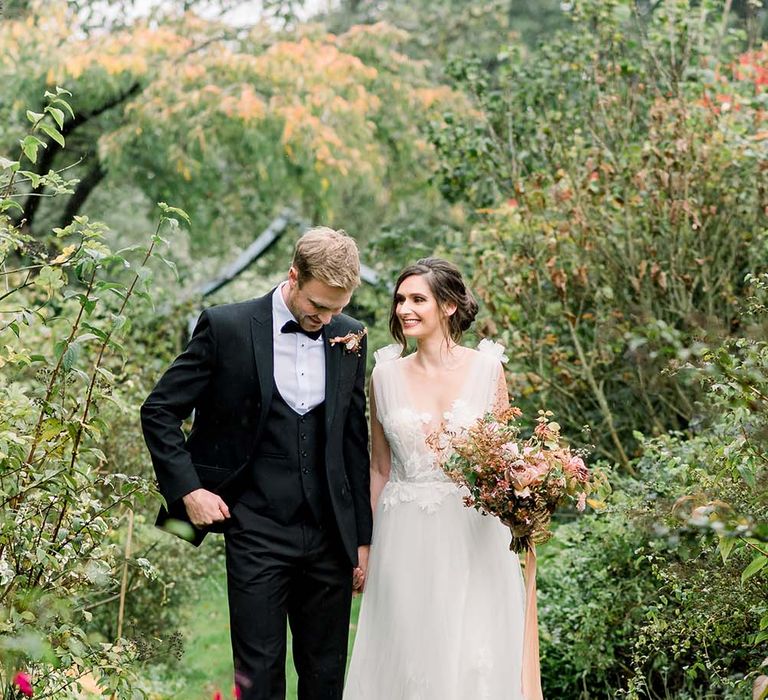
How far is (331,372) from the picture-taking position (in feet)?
14.3

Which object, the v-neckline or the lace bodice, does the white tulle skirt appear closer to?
the lace bodice

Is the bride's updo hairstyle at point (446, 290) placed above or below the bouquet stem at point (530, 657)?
above

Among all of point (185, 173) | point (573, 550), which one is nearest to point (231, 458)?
point (573, 550)

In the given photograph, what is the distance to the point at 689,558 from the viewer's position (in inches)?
162

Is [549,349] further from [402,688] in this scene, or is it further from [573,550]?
[402,688]

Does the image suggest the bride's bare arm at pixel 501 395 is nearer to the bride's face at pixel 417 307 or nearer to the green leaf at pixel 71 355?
the bride's face at pixel 417 307

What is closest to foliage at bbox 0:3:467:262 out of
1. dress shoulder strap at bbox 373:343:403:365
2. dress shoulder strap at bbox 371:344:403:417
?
dress shoulder strap at bbox 373:343:403:365

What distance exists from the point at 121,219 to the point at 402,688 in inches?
514

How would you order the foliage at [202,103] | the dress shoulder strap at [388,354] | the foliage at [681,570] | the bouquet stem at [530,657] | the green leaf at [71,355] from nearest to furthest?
the green leaf at [71,355] → the foliage at [681,570] → the bouquet stem at [530,657] → the dress shoulder strap at [388,354] → the foliage at [202,103]

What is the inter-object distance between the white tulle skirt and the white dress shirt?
2.33ft

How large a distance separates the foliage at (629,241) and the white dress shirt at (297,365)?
8.71ft

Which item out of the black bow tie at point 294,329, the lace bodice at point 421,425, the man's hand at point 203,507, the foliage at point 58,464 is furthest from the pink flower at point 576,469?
the foliage at point 58,464

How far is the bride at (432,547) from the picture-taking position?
4.58 metres

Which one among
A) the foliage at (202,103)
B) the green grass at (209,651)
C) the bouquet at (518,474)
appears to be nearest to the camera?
the bouquet at (518,474)
